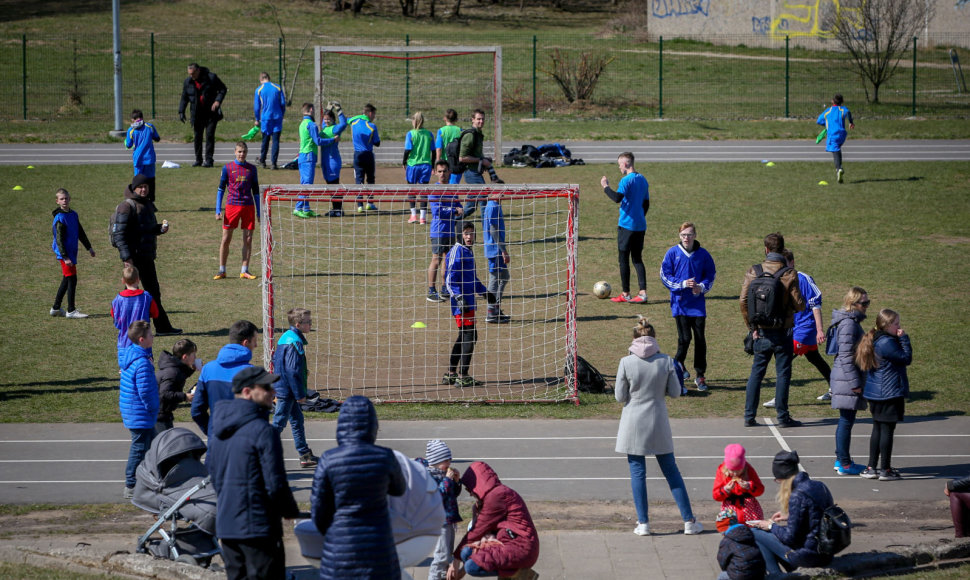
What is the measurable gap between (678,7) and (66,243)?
38985 millimetres

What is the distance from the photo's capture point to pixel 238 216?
16031 millimetres

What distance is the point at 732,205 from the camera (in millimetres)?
21344

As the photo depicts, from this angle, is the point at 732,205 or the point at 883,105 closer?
the point at 732,205

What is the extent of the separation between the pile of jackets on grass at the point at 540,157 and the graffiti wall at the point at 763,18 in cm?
1962

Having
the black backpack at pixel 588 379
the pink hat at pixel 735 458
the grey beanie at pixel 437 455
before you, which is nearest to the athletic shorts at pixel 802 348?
the black backpack at pixel 588 379

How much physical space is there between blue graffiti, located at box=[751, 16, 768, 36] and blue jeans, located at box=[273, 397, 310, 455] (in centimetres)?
3962

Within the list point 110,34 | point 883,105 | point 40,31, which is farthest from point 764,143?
point 40,31

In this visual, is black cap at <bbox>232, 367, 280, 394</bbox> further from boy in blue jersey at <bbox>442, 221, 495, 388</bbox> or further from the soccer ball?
the soccer ball

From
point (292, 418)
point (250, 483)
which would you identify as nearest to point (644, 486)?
point (292, 418)

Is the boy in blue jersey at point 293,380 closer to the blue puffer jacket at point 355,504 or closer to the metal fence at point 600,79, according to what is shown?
the blue puffer jacket at point 355,504

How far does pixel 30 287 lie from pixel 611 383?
30.8 feet

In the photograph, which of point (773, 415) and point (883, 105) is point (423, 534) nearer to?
point (773, 415)

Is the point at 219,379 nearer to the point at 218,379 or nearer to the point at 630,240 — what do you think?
the point at 218,379

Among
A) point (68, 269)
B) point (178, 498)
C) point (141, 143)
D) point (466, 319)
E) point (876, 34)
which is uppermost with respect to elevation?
point (876, 34)
